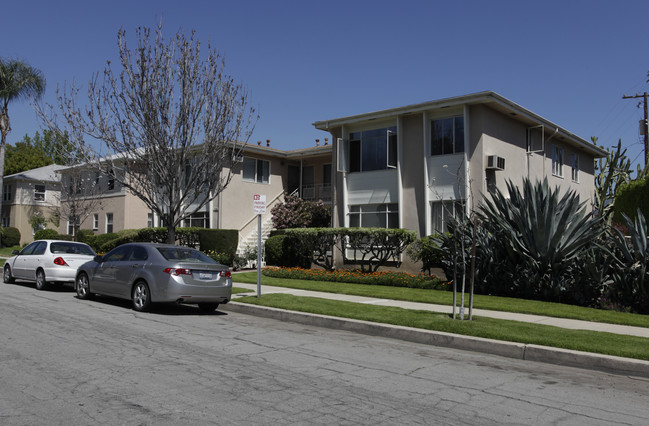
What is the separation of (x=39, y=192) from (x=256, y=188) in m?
26.1

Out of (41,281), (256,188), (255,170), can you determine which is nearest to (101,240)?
(256,188)

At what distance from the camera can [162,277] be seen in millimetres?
11461

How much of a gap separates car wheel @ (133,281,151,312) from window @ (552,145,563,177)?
19305mm


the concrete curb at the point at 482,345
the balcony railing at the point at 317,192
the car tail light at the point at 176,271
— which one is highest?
the balcony railing at the point at 317,192

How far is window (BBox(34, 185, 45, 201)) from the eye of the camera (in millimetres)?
45641

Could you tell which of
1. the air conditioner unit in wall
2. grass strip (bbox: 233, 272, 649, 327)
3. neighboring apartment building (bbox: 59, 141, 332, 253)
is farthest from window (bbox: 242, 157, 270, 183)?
the air conditioner unit in wall

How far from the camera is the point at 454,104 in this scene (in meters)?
19.7

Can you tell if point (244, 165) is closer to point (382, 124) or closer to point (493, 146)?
point (382, 124)

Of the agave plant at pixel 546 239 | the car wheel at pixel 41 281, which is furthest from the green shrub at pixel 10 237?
the agave plant at pixel 546 239

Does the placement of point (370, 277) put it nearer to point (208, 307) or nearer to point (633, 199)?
point (208, 307)

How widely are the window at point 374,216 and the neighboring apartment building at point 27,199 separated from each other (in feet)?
100

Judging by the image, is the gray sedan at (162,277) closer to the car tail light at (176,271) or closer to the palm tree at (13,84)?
the car tail light at (176,271)

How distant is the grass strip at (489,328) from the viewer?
27.2 ft

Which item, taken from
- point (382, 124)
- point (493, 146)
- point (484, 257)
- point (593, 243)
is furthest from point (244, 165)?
point (593, 243)
